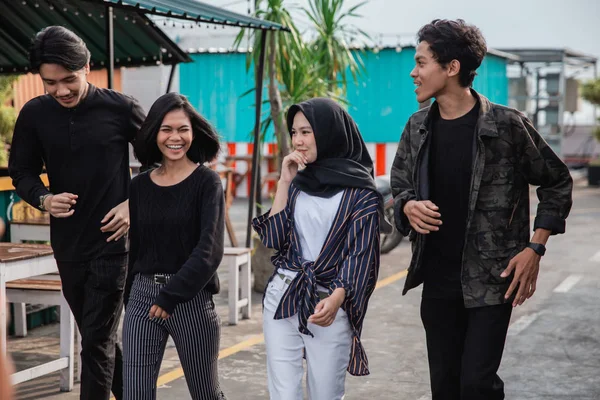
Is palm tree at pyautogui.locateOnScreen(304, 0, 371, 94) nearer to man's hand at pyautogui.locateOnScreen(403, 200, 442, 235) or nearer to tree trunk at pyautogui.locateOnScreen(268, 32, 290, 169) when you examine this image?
tree trunk at pyautogui.locateOnScreen(268, 32, 290, 169)

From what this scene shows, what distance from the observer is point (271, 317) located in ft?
11.2

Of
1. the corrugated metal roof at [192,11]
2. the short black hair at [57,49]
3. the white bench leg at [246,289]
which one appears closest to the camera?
the short black hair at [57,49]

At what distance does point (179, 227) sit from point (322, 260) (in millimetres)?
597

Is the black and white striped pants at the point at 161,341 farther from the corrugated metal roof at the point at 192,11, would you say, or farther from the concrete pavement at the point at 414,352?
the corrugated metal roof at the point at 192,11

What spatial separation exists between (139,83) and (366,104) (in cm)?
541

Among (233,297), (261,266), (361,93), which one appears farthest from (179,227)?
(361,93)

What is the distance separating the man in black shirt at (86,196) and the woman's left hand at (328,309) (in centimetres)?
126

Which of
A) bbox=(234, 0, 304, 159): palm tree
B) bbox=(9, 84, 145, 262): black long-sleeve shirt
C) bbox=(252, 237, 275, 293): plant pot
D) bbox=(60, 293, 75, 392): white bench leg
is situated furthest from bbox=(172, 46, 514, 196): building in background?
bbox=(9, 84, 145, 262): black long-sleeve shirt

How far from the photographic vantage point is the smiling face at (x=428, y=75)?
347cm

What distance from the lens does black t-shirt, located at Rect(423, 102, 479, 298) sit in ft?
11.5

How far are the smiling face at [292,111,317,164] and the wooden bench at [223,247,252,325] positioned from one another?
4126 millimetres

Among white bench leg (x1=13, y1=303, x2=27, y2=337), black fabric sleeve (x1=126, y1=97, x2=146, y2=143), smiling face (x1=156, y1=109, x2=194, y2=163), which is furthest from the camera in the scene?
white bench leg (x1=13, y1=303, x2=27, y2=337)

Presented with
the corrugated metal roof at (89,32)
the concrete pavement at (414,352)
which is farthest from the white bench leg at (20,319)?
the corrugated metal roof at (89,32)

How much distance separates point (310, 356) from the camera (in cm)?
335
